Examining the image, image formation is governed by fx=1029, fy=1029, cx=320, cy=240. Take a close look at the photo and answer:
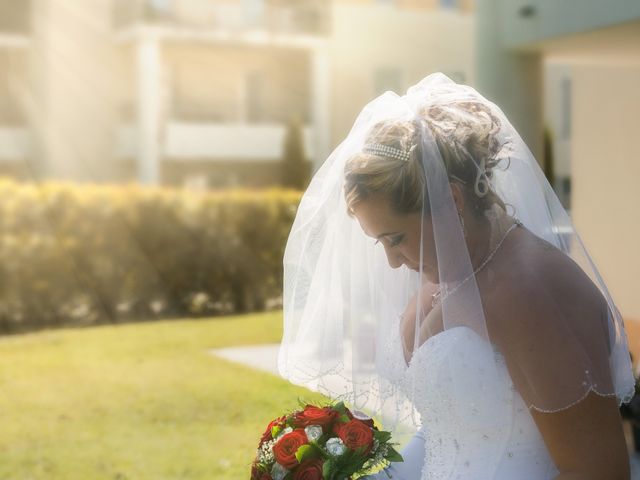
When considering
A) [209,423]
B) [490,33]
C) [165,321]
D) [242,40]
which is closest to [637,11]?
[490,33]

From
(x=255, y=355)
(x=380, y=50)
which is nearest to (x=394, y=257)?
(x=255, y=355)

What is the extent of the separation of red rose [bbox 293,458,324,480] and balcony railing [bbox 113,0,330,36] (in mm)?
18636

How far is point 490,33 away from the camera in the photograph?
20.1 ft

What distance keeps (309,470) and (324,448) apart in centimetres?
6

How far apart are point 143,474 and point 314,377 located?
2861mm

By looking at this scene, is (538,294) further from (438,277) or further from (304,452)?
(304,452)

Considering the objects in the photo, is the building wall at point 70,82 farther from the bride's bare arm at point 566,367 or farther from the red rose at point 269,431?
the bride's bare arm at point 566,367

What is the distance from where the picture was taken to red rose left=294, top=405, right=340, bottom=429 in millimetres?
2191

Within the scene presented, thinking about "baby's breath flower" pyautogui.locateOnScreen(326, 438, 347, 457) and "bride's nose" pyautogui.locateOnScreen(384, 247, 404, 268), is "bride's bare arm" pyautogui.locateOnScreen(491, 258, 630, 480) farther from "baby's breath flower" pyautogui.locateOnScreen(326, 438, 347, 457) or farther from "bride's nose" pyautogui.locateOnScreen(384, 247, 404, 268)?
"baby's breath flower" pyautogui.locateOnScreen(326, 438, 347, 457)

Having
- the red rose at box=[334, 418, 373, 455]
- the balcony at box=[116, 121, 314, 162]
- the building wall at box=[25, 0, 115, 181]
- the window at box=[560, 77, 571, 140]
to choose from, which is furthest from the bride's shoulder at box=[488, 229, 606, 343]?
the building wall at box=[25, 0, 115, 181]

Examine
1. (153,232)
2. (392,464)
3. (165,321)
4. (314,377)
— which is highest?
(314,377)

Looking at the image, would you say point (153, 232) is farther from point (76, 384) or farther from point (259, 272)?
point (76, 384)

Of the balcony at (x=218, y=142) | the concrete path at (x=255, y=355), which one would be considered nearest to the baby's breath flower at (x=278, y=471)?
the concrete path at (x=255, y=355)

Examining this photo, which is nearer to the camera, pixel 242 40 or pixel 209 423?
pixel 209 423
